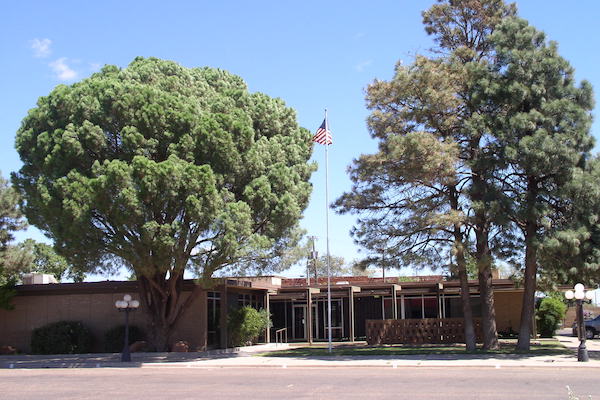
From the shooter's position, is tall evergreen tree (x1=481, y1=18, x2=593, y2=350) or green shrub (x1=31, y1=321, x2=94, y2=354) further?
green shrub (x1=31, y1=321, x2=94, y2=354)

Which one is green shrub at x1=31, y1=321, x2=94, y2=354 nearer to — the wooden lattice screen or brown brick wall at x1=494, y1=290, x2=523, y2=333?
the wooden lattice screen

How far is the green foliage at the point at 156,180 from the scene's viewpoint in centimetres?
2505

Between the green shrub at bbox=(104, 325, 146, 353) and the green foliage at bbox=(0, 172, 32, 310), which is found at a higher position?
the green foliage at bbox=(0, 172, 32, 310)

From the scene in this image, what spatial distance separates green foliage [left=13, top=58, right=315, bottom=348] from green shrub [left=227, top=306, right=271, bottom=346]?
310 cm

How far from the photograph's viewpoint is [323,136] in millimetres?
29781

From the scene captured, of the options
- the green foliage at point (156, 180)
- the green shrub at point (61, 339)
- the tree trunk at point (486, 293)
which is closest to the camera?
the green foliage at point (156, 180)

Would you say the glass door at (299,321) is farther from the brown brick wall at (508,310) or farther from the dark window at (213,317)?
the brown brick wall at (508,310)

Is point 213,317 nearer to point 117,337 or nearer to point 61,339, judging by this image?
point 117,337

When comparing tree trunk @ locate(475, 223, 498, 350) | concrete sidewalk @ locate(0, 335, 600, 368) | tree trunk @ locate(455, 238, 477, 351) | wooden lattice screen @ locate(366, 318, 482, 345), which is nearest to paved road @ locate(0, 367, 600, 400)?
concrete sidewalk @ locate(0, 335, 600, 368)

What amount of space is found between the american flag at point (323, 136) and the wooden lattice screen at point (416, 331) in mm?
10055

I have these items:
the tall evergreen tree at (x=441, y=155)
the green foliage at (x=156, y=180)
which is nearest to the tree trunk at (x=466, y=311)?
the tall evergreen tree at (x=441, y=155)

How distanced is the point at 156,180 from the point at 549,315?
81.5ft

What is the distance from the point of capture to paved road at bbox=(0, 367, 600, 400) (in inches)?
551

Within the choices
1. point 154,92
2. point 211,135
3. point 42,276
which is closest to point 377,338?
point 211,135
